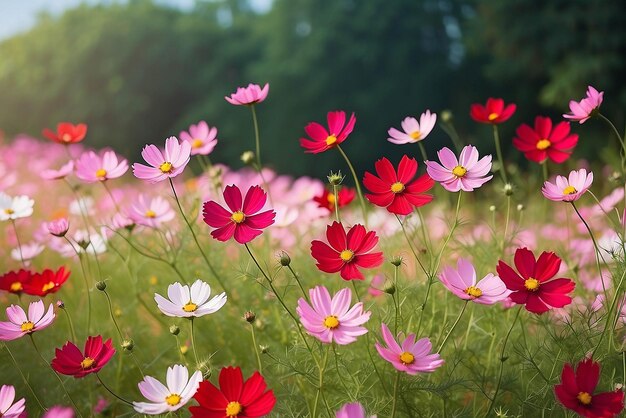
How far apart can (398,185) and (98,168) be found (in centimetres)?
62

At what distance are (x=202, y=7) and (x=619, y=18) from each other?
639cm

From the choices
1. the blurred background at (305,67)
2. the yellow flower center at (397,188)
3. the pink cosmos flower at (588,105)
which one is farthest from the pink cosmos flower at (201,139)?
the blurred background at (305,67)

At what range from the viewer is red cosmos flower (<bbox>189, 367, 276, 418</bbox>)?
2.61ft

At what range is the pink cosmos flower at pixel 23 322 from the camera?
0.95 metres

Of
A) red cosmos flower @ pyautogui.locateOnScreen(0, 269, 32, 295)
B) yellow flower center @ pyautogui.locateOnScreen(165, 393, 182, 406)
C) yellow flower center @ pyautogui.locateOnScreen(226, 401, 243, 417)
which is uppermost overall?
yellow flower center @ pyautogui.locateOnScreen(226, 401, 243, 417)

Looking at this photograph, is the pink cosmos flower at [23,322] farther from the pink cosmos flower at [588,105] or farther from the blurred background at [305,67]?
the blurred background at [305,67]

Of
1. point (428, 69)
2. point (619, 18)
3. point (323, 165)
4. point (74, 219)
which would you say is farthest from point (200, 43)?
point (74, 219)

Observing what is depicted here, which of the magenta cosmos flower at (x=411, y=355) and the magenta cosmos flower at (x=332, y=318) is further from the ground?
the magenta cosmos flower at (x=332, y=318)

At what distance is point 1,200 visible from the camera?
1.36 metres

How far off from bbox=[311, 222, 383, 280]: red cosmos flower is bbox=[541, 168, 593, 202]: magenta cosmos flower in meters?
0.31

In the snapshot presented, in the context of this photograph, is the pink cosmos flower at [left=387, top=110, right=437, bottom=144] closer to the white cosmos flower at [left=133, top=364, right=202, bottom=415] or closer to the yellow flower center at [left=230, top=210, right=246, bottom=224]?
the yellow flower center at [left=230, top=210, right=246, bottom=224]

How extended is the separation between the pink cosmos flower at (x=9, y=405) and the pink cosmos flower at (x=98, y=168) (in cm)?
43

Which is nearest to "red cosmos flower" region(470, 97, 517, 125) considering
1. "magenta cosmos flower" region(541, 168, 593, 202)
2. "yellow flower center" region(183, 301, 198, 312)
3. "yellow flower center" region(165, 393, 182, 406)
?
"magenta cosmos flower" region(541, 168, 593, 202)

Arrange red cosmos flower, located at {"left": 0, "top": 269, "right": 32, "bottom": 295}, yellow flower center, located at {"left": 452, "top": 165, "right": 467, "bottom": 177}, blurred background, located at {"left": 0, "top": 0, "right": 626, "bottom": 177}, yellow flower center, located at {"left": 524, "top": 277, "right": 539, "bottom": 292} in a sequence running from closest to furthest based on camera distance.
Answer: yellow flower center, located at {"left": 524, "top": 277, "right": 539, "bottom": 292} < yellow flower center, located at {"left": 452, "top": 165, "right": 467, "bottom": 177} < red cosmos flower, located at {"left": 0, "top": 269, "right": 32, "bottom": 295} < blurred background, located at {"left": 0, "top": 0, "right": 626, "bottom": 177}
